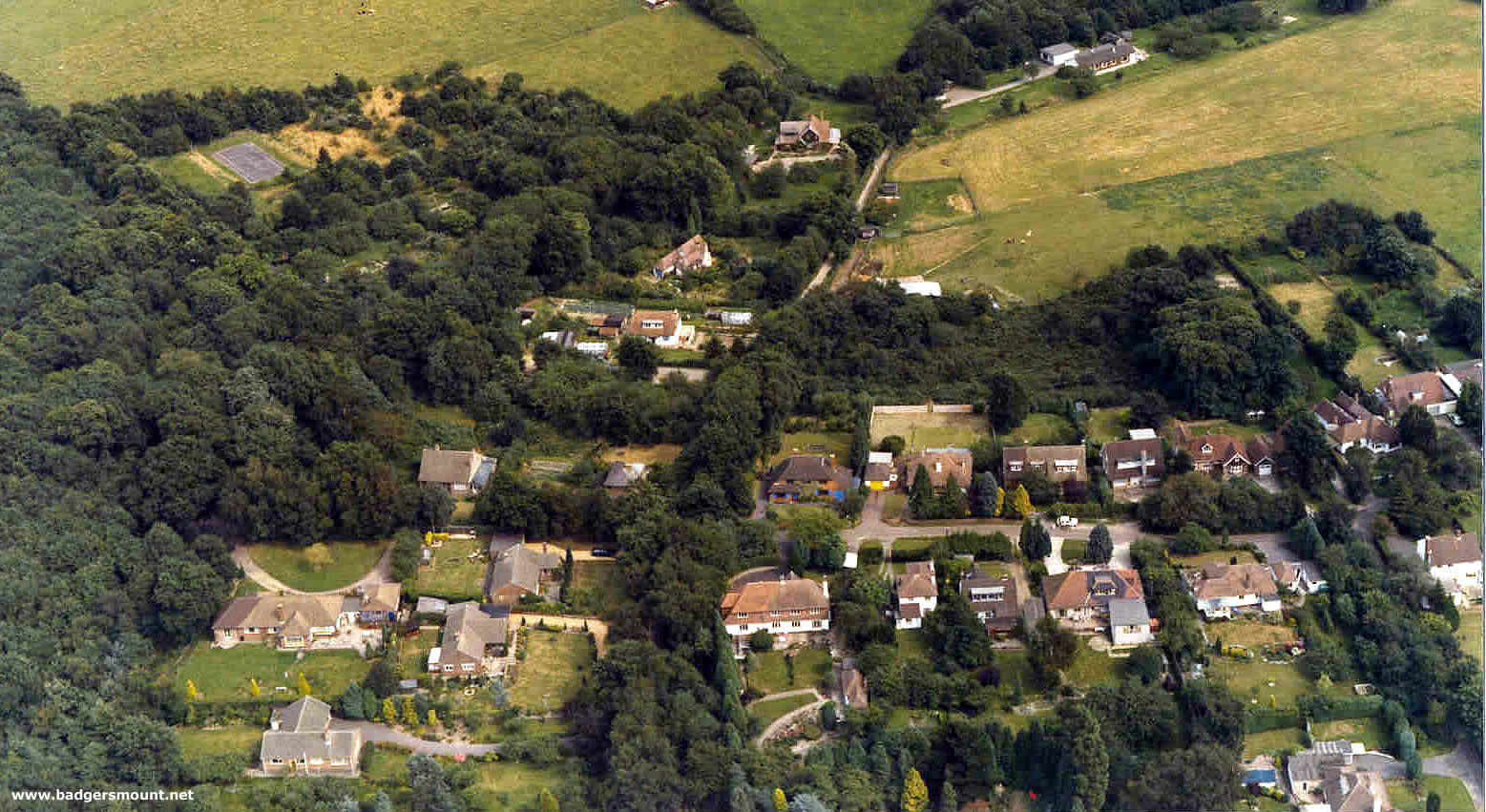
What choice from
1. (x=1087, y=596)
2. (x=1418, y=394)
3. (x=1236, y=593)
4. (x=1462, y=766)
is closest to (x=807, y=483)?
(x=1087, y=596)

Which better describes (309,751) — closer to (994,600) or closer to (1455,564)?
(994,600)

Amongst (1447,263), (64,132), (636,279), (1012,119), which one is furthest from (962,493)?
(64,132)

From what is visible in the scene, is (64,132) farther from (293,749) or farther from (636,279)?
(293,749)

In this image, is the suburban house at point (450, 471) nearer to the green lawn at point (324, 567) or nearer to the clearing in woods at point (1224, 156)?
the green lawn at point (324, 567)

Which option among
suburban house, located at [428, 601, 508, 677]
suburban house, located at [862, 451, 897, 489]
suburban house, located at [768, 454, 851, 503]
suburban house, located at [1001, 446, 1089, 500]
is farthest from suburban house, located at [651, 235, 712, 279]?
suburban house, located at [428, 601, 508, 677]

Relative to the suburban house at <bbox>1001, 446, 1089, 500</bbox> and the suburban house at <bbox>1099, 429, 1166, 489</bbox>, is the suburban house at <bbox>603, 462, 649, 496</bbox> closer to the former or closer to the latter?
the suburban house at <bbox>1001, 446, 1089, 500</bbox>

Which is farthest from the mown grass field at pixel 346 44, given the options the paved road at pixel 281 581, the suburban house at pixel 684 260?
the paved road at pixel 281 581

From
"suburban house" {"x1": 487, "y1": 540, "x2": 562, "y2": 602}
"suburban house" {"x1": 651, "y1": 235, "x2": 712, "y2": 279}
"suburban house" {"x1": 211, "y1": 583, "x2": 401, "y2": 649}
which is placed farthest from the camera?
"suburban house" {"x1": 651, "y1": 235, "x2": 712, "y2": 279}
